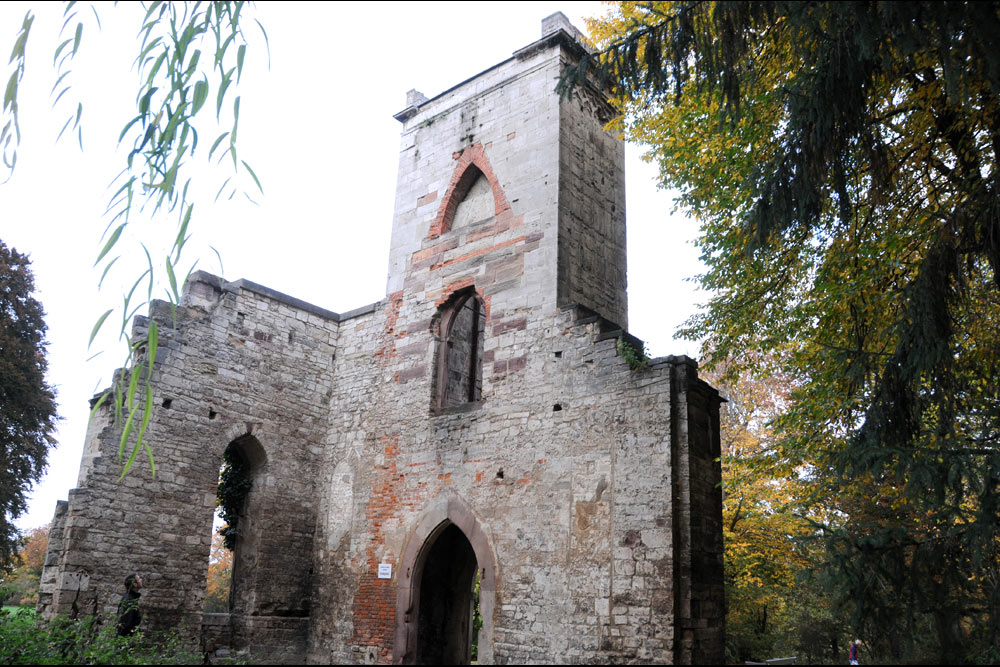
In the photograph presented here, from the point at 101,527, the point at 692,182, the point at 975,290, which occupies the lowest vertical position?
the point at 101,527

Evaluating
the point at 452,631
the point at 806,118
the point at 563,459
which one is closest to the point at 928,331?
the point at 806,118

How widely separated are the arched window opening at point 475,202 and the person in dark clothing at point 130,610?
22.0 ft

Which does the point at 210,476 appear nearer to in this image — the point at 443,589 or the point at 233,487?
the point at 233,487

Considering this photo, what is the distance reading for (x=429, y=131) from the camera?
43.1 feet

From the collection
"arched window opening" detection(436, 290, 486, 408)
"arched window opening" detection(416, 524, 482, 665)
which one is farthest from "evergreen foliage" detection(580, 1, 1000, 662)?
"arched window opening" detection(416, 524, 482, 665)

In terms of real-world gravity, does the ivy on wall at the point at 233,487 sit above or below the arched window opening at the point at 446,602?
above

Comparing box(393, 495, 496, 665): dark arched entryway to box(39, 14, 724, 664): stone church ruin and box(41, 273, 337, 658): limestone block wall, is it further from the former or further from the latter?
box(41, 273, 337, 658): limestone block wall

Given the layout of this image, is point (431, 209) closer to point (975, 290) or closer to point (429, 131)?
point (429, 131)

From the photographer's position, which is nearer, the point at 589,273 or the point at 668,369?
the point at 668,369

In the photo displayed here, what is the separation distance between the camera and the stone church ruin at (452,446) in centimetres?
880

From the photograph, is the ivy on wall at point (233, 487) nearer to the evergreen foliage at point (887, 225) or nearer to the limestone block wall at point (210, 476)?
the limestone block wall at point (210, 476)

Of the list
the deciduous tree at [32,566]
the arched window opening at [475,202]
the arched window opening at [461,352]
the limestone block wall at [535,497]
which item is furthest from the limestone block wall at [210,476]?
the deciduous tree at [32,566]

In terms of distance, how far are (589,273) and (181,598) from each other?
723cm

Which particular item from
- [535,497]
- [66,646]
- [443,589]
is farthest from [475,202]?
[66,646]
